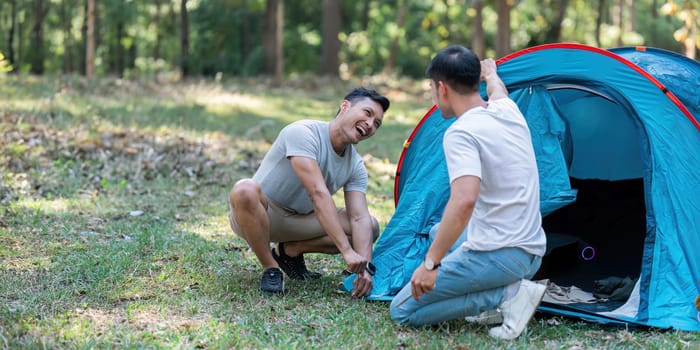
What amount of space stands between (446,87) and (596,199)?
249 centimetres

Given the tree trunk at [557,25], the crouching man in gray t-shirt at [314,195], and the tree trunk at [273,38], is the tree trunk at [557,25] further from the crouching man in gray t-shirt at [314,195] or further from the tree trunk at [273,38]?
the crouching man in gray t-shirt at [314,195]

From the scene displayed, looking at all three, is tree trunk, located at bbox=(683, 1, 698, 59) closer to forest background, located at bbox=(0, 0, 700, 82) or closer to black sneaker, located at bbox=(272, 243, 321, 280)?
black sneaker, located at bbox=(272, 243, 321, 280)

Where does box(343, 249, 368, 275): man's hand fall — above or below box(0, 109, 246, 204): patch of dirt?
above

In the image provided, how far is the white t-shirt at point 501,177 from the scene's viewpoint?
3172mm

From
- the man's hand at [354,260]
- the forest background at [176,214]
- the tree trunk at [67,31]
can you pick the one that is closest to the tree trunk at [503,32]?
the forest background at [176,214]

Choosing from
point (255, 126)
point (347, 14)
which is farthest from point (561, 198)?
point (347, 14)

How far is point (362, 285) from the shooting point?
3.98m

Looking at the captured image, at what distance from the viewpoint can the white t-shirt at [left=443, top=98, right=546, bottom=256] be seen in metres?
3.17

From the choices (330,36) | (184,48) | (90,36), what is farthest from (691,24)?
(184,48)

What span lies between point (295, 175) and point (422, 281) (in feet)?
3.70

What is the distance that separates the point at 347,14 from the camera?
27281 mm

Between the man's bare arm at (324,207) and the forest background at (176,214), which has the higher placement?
the man's bare arm at (324,207)

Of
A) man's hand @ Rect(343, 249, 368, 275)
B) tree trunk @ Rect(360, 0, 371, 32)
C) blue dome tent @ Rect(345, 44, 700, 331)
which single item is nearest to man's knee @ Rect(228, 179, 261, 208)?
man's hand @ Rect(343, 249, 368, 275)

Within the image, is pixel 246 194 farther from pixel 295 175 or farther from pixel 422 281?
pixel 422 281
